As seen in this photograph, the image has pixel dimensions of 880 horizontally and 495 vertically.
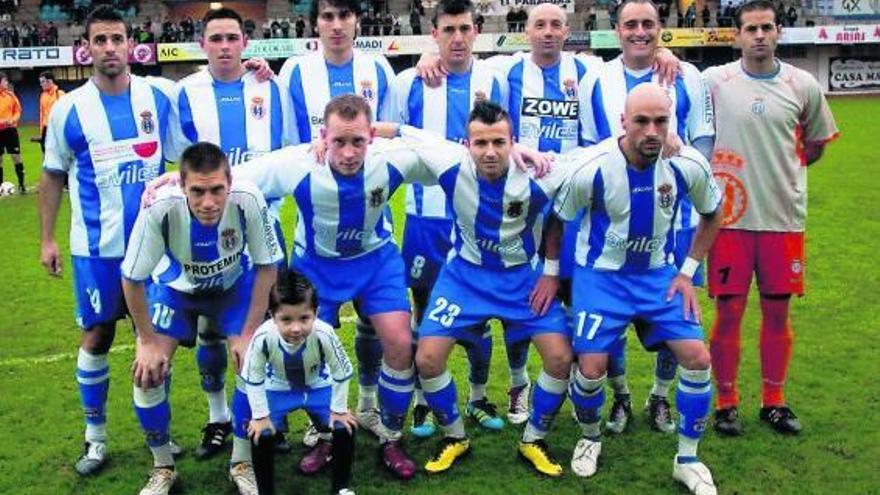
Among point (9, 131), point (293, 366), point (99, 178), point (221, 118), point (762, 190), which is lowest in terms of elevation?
point (293, 366)

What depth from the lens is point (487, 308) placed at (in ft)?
15.3

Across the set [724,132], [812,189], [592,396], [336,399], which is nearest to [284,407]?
[336,399]

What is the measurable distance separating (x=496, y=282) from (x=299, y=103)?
65.4 inches

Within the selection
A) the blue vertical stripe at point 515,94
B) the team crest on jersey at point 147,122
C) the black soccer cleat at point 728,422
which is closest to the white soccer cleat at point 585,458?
the black soccer cleat at point 728,422

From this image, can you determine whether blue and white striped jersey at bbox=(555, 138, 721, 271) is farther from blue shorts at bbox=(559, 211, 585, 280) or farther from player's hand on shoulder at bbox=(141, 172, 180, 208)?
player's hand on shoulder at bbox=(141, 172, 180, 208)

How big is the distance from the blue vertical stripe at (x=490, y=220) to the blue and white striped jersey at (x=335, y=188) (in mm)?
320

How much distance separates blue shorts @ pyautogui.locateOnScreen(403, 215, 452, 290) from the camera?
17.2ft

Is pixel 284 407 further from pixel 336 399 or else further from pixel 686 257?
pixel 686 257

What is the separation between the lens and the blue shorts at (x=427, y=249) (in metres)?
5.25

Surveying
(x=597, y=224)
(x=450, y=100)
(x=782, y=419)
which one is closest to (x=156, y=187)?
(x=450, y=100)

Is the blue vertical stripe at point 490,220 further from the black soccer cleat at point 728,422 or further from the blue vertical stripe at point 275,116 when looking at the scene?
the black soccer cleat at point 728,422

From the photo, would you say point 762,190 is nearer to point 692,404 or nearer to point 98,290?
point 692,404

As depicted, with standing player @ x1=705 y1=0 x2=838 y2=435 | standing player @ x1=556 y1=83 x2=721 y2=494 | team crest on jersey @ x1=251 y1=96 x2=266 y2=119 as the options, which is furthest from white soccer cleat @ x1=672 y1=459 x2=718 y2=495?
team crest on jersey @ x1=251 y1=96 x2=266 y2=119

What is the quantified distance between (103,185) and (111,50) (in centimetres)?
68
